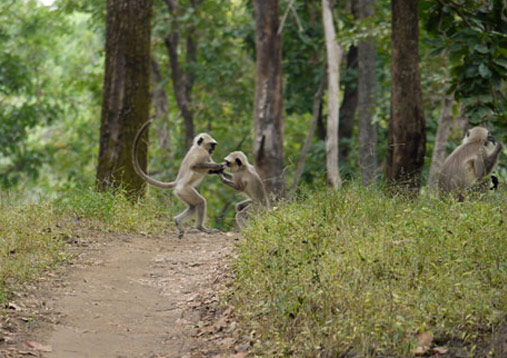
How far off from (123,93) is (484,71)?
5.57m

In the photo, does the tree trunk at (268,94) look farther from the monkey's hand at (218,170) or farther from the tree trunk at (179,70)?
the tree trunk at (179,70)

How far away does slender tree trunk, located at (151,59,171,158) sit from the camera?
24.1m

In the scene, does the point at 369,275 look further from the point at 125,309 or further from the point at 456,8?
the point at 456,8

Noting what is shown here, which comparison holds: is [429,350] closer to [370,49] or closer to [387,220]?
[387,220]

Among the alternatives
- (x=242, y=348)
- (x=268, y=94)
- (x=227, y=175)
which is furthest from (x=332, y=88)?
(x=242, y=348)

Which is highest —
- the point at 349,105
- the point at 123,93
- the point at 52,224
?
the point at 123,93

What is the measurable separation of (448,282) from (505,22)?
528 centimetres

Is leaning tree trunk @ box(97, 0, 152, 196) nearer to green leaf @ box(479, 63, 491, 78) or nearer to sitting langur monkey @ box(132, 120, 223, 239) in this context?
sitting langur monkey @ box(132, 120, 223, 239)

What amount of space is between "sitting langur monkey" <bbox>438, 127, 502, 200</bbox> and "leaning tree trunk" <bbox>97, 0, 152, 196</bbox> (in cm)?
474

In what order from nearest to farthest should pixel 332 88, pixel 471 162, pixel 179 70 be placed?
pixel 471 162 → pixel 332 88 → pixel 179 70

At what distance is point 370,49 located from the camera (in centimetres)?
1734

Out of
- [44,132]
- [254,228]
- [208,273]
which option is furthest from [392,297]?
[44,132]

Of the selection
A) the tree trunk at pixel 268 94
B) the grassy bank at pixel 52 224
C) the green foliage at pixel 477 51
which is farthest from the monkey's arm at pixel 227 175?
the tree trunk at pixel 268 94

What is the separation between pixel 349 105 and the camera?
2139cm
